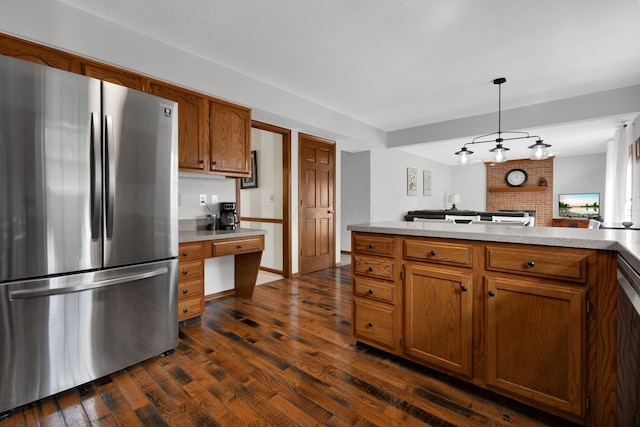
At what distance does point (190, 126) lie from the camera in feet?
9.25

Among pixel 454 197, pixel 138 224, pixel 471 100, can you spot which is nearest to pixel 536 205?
pixel 454 197

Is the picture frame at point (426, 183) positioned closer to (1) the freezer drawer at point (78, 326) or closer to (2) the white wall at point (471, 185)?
(2) the white wall at point (471, 185)

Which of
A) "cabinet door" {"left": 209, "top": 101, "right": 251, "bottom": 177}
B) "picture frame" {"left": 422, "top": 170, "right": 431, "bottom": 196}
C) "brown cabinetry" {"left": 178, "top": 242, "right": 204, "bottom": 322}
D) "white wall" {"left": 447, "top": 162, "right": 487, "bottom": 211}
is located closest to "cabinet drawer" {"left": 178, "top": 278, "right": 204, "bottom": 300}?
"brown cabinetry" {"left": 178, "top": 242, "right": 204, "bottom": 322}

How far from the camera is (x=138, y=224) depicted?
193 centimetres

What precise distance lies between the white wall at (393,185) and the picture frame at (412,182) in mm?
119

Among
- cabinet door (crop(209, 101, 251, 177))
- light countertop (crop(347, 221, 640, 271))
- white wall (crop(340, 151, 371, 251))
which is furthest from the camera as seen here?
white wall (crop(340, 151, 371, 251))

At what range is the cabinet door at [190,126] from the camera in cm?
271

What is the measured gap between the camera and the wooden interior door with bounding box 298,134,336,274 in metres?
4.62

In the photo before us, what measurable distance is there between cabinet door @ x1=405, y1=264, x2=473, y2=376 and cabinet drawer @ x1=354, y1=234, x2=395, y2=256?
0.57ft

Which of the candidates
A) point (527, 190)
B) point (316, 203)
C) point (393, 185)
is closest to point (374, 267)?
point (316, 203)

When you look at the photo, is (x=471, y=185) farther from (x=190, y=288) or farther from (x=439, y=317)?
(x=190, y=288)

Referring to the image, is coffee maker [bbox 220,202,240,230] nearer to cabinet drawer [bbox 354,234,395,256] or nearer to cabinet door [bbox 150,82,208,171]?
cabinet door [bbox 150,82,208,171]

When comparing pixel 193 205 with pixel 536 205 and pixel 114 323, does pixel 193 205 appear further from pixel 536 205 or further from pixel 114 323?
pixel 536 205

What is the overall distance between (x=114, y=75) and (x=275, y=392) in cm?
260
